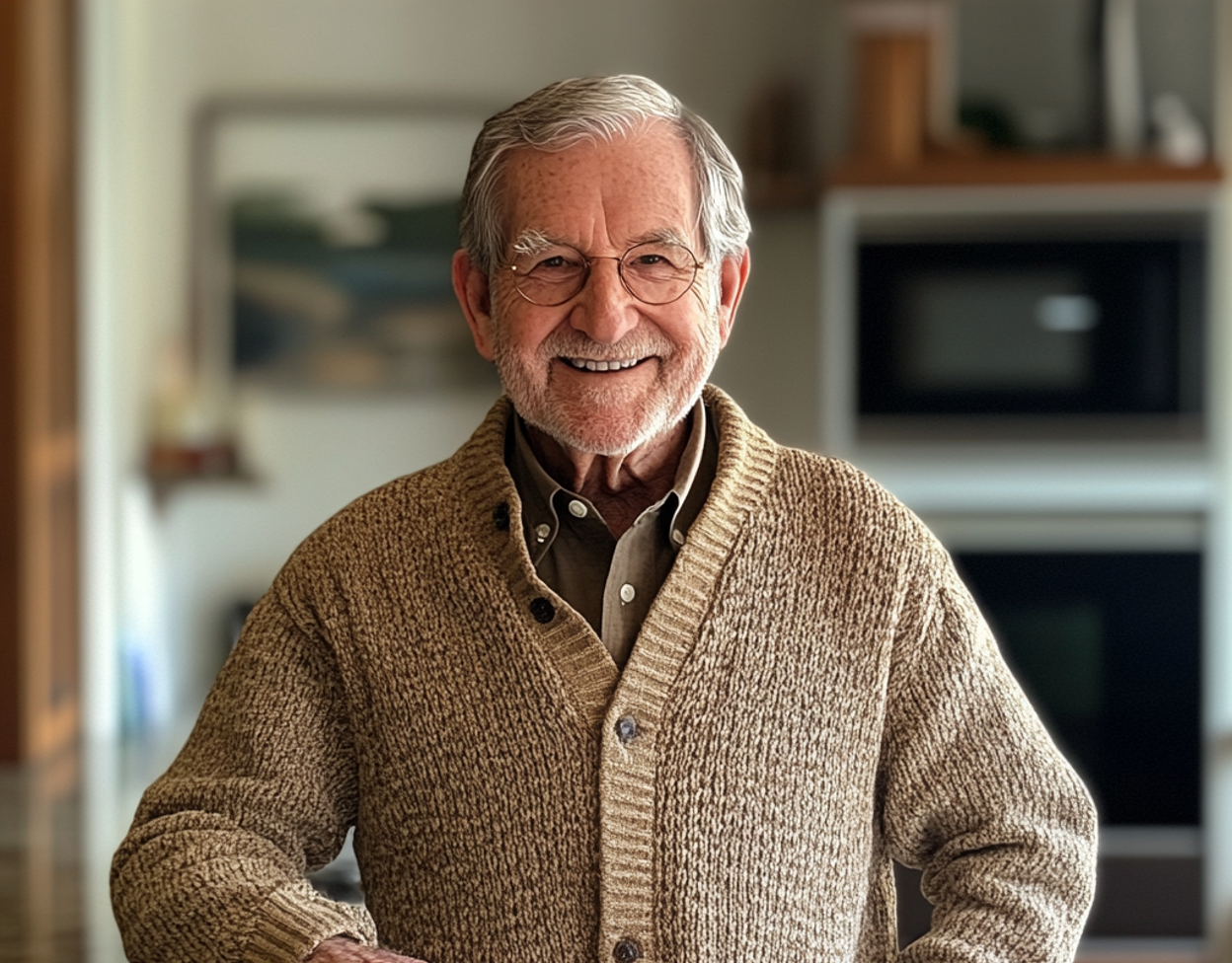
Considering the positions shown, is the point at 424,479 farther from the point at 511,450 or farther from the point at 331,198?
the point at 331,198

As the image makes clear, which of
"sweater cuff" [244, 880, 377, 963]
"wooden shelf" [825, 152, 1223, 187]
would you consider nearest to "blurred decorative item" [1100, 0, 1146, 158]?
"wooden shelf" [825, 152, 1223, 187]

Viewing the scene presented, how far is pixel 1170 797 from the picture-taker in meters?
3.41

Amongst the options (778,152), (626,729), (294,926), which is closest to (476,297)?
(626,729)

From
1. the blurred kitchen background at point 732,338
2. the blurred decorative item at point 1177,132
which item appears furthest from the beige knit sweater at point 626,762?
the blurred decorative item at point 1177,132

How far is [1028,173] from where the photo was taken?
3.41m

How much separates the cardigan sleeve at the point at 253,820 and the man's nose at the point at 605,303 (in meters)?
0.32

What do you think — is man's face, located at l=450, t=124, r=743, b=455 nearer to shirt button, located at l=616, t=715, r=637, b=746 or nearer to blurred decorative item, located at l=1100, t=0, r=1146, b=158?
shirt button, located at l=616, t=715, r=637, b=746

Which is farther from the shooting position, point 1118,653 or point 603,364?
point 1118,653

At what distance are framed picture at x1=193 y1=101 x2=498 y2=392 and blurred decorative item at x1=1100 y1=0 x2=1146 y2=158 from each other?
1.74 m

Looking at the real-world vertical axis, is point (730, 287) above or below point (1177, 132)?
below

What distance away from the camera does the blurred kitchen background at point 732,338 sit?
340 centimetres

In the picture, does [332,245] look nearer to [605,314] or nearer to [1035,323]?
[1035,323]

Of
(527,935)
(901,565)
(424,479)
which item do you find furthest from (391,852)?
(901,565)

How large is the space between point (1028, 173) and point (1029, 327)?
1.07 feet
